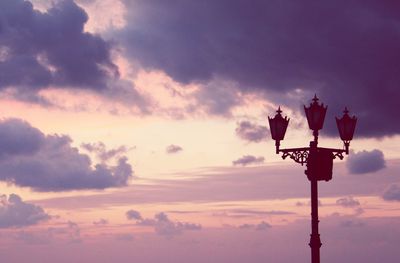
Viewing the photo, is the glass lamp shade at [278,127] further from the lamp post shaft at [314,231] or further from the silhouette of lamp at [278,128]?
the lamp post shaft at [314,231]

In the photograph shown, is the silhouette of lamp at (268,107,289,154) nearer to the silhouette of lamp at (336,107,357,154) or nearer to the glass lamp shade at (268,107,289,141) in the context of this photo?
the glass lamp shade at (268,107,289,141)

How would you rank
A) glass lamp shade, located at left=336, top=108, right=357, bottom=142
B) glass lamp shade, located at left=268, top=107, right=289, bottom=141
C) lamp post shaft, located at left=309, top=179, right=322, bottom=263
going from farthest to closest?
1. glass lamp shade, located at left=336, top=108, right=357, bottom=142
2. glass lamp shade, located at left=268, top=107, right=289, bottom=141
3. lamp post shaft, located at left=309, top=179, right=322, bottom=263

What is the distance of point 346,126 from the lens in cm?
2155

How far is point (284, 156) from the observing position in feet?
69.2

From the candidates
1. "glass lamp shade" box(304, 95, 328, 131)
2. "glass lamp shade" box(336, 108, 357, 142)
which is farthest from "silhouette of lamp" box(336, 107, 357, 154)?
"glass lamp shade" box(304, 95, 328, 131)

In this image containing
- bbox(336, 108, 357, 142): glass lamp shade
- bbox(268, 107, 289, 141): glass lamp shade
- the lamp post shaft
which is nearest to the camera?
the lamp post shaft

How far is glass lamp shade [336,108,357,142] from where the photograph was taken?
21484 millimetres

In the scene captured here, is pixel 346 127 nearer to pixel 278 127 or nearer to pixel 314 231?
pixel 278 127

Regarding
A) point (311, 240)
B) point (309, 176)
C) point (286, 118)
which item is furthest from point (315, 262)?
point (286, 118)

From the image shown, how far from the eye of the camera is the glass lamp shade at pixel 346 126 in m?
21.5

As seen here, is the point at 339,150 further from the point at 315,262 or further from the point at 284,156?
the point at 315,262

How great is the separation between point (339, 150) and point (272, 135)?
188cm

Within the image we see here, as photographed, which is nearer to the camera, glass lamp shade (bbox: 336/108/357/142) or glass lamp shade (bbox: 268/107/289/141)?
glass lamp shade (bbox: 268/107/289/141)

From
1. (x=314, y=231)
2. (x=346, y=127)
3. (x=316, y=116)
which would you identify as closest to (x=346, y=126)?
(x=346, y=127)
